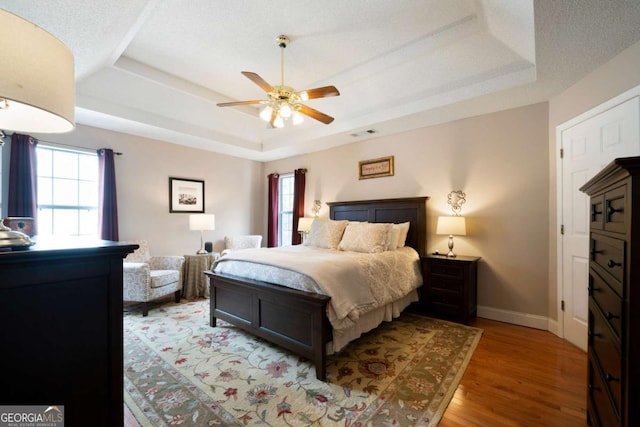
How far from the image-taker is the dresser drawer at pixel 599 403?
118 cm

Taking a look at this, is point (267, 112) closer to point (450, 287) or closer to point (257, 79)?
point (257, 79)

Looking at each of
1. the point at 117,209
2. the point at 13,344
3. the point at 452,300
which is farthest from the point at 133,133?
the point at 452,300

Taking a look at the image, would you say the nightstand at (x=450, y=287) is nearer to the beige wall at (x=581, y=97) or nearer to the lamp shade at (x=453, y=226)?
the lamp shade at (x=453, y=226)

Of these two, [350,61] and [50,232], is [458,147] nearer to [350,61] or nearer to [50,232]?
[350,61]

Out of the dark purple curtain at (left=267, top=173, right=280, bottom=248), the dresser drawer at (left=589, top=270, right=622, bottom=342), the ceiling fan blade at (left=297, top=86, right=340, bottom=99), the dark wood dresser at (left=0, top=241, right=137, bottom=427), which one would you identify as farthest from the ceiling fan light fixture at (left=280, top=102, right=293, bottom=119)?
the dark purple curtain at (left=267, top=173, right=280, bottom=248)

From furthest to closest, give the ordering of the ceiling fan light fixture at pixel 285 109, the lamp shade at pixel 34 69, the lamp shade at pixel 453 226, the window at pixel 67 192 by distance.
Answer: the window at pixel 67 192 → the lamp shade at pixel 453 226 → the ceiling fan light fixture at pixel 285 109 → the lamp shade at pixel 34 69

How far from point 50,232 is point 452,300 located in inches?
213

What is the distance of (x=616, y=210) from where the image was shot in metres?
1.11

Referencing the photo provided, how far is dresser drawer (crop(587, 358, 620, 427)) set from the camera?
→ 118 cm

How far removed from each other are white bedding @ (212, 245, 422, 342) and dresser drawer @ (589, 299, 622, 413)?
1.44 m

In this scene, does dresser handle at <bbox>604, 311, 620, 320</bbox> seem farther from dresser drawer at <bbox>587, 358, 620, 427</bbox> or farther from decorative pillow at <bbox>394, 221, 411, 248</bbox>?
decorative pillow at <bbox>394, 221, 411, 248</bbox>

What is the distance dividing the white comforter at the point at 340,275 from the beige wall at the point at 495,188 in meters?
1.12

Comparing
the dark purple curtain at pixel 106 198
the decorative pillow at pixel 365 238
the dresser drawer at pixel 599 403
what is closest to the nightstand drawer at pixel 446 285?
A: the decorative pillow at pixel 365 238

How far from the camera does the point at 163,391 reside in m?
2.02
